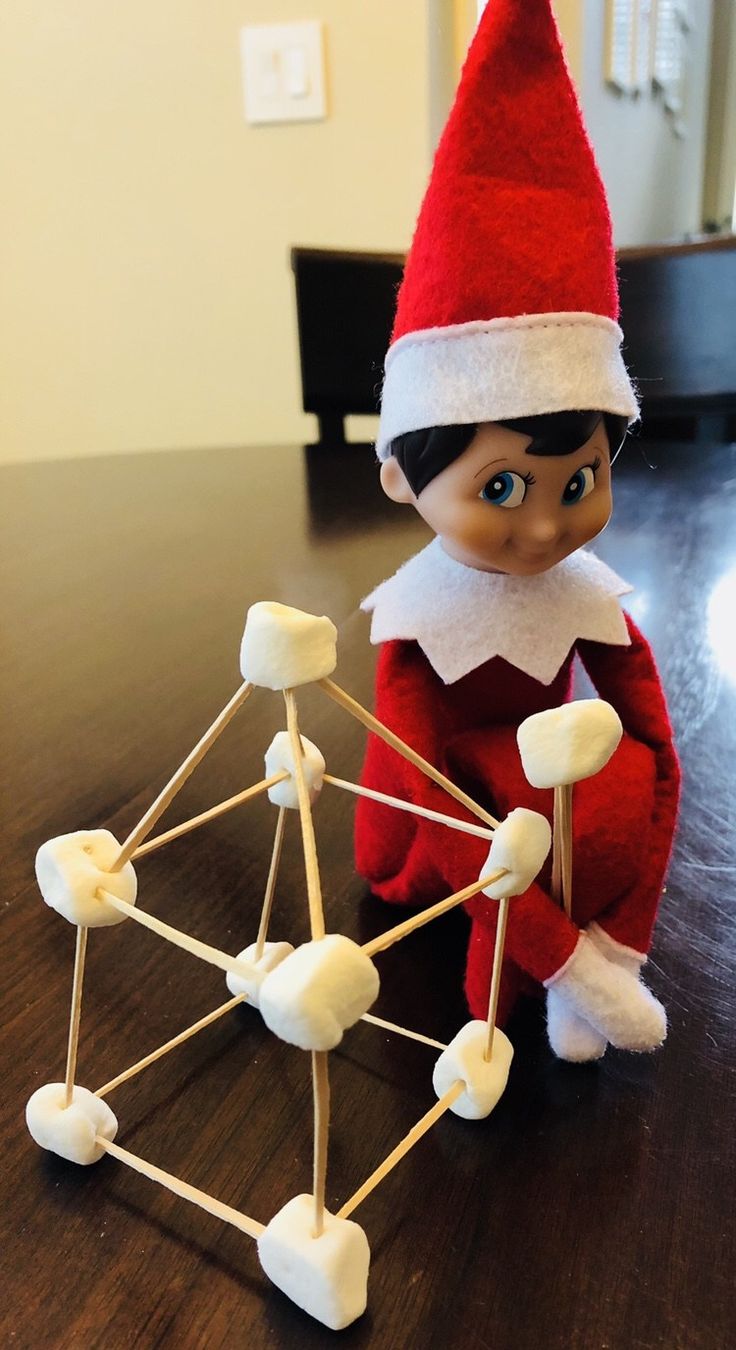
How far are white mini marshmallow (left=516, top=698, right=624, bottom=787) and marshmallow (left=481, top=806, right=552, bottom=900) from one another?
0.05 feet

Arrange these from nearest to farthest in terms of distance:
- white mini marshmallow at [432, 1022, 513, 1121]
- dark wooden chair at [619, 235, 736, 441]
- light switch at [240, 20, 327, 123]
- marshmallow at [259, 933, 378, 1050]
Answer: marshmallow at [259, 933, 378, 1050], white mini marshmallow at [432, 1022, 513, 1121], dark wooden chair at [619, 235, 736, 441], light switch at [240, 20, 327, 123]

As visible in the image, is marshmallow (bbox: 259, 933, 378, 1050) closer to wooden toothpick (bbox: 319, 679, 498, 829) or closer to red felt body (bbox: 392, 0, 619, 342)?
wooden toothpick (bbox: 319, 679, 498, 829)

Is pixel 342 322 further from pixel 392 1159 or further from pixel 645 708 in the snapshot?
pixel 392 1159

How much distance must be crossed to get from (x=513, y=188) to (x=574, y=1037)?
282 millimetres

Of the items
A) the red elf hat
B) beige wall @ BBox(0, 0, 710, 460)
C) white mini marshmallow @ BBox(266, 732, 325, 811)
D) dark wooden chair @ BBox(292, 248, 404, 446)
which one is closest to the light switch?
beige wall @ BBox(0, 0, 710, 460)

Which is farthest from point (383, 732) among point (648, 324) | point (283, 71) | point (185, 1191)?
point (283, 71)

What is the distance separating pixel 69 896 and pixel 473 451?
0.62 feet

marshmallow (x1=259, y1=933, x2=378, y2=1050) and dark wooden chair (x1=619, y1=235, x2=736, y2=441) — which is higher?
dark wooden chair (x1=619, y1=235, x2=736, y2=441)

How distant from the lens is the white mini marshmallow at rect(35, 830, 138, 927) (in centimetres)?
29

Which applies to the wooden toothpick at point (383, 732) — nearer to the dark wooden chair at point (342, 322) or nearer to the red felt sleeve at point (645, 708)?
the red felt sleeve at point (645, 708)

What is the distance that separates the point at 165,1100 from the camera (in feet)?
1.11

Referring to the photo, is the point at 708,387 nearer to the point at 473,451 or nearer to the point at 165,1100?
the point at 473,451

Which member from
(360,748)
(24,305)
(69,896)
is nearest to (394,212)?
(24,305)

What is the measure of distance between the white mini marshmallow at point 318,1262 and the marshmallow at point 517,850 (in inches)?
3.9
